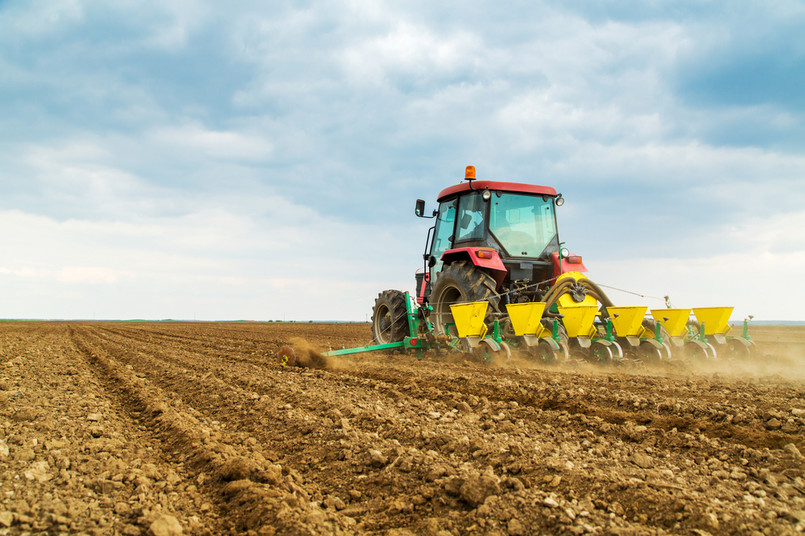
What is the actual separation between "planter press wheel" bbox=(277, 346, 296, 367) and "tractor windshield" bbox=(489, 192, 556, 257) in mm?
3228

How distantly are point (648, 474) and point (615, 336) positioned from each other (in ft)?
15.7

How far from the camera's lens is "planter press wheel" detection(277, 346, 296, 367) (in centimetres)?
701

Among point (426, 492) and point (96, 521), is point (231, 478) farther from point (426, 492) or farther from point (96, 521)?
point (426, 492)

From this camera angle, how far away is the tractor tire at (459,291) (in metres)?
6.85

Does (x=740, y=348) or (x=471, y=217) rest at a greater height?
(x=471, y=217)

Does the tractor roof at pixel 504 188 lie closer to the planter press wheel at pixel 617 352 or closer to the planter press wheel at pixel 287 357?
the planter press wheel at pixel 617 352

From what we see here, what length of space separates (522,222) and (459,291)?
60.1 inches

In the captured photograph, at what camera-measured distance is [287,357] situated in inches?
281

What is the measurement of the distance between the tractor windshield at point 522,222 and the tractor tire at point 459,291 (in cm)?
77

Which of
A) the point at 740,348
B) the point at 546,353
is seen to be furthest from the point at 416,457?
the point at 740,348

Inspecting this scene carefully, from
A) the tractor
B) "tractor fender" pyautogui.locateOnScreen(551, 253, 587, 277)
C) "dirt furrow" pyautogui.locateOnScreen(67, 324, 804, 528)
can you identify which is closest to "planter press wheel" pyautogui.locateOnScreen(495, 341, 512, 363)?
the tractor

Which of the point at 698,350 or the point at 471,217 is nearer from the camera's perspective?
the point at 698,350

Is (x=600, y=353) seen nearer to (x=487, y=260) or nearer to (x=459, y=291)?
(x=487, y=260)

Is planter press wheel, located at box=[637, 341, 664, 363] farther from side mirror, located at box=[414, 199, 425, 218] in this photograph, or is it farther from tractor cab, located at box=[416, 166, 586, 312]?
side mirror, located at box=[414, 199, 425, 218]
